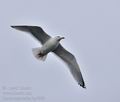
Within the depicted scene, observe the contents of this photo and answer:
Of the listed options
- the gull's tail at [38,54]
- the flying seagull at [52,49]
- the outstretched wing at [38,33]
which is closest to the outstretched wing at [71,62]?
the flying seagull at [52,49]

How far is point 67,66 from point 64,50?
144 millimetres

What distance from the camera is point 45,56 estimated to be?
156 inches

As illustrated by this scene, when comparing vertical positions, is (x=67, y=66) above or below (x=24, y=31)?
below

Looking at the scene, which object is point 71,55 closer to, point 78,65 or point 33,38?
point 78,65

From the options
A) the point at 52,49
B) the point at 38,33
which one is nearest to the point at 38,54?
the point at 52,49

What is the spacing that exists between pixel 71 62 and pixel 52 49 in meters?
0.28

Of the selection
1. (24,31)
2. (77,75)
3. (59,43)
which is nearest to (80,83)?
(77,75)

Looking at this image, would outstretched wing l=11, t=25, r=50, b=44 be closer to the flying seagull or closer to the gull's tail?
the flying seagull

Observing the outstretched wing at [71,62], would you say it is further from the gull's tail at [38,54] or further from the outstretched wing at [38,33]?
the gull's tail at [38,54]

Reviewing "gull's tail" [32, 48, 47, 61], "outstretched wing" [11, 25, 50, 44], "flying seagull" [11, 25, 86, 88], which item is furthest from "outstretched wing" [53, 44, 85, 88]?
"gull's tail" [32, 48, 47, 61]

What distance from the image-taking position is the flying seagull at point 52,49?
3947mm

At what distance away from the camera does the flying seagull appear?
395 centimetres

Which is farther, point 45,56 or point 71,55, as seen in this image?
point 71,55

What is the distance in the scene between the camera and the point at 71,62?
4.23 meters
